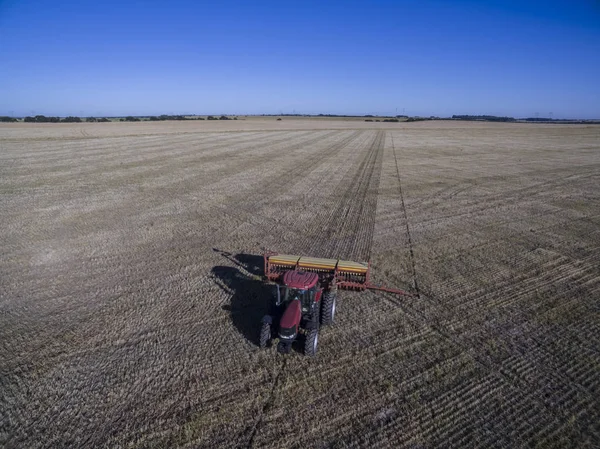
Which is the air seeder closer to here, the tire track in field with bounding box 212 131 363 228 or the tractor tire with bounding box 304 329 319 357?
the tractor tire with bounding box 304 329 319 357

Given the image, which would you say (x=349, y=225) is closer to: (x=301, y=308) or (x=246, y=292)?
(x=246, y=292)

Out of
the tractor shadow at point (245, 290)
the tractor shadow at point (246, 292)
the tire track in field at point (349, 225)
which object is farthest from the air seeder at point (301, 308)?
the tire track in field at point (349, 225)

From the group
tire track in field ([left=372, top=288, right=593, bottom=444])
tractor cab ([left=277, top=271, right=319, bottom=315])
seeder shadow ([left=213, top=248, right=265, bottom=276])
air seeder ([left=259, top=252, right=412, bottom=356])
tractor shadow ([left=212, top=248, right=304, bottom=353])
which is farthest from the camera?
seeder shadow ([left=213, top=248, right=265, bottom=276])

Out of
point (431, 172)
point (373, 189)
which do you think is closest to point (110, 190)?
point (373, 189)

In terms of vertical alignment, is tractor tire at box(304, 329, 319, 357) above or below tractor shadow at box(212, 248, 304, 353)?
above

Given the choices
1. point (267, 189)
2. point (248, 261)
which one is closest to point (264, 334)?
point (248, 261)

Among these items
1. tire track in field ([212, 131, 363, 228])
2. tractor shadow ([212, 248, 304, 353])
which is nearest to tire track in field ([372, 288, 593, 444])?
tractor shadow ([212, 248, 304, 353])

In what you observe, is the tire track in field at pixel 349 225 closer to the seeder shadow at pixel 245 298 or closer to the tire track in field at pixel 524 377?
the seeder shadow at pixel 245 298
